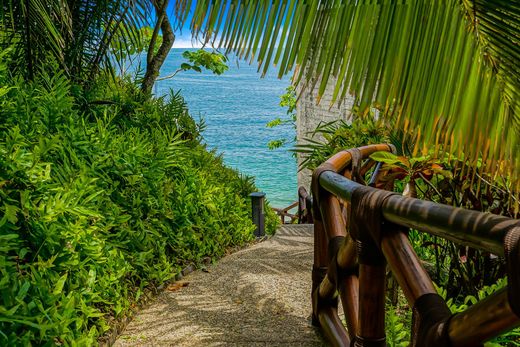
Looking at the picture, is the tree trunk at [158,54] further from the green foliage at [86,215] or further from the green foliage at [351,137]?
the green foliage at [351,137]

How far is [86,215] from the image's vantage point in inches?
122

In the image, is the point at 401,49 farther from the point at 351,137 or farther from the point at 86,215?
the point at 351,137

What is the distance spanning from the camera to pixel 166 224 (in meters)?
4.52

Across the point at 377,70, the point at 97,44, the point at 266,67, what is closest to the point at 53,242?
the point at 266,67

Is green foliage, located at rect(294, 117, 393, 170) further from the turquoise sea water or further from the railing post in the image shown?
the turquoise sea water

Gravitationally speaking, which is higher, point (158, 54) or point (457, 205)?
point (158, 54)

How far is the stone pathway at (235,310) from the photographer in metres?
3.18

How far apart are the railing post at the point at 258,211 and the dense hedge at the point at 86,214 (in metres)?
1.05

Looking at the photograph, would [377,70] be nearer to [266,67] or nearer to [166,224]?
[266,67]

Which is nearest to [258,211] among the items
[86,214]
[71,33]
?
[71,33]

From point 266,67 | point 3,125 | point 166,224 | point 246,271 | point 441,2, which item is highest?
point 441,2

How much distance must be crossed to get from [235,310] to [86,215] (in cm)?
114

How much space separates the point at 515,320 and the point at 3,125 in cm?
297

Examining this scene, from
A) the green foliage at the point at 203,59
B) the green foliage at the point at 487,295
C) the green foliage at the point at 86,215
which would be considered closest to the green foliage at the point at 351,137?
the green foliage at the point at 86,215
